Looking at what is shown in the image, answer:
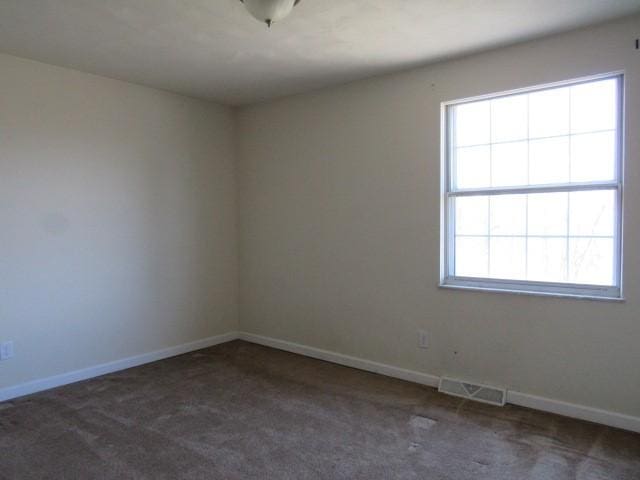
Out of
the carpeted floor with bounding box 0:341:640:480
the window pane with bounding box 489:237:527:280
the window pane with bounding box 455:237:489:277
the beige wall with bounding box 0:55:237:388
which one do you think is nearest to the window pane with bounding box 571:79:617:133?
the window pane with bounding box 489:237:527:280

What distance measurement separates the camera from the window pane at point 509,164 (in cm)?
325

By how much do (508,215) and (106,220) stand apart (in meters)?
3.25

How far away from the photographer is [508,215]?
3.32m

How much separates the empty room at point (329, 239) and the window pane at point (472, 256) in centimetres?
2

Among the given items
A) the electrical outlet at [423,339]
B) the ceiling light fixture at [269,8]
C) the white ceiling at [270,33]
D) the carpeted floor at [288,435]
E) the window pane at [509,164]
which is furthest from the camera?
the electrical outlet at [423,339]

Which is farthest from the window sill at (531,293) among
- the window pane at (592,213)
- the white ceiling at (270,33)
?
the white ceiling at (270,33)

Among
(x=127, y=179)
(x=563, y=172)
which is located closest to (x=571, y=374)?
(x=563, y=172)

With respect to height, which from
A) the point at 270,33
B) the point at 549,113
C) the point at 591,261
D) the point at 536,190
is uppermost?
the point at 270,33

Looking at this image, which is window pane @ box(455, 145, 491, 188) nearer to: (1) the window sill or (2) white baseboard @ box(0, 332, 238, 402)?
(1) the window sill

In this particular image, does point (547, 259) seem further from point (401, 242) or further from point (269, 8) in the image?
point (269, 8)

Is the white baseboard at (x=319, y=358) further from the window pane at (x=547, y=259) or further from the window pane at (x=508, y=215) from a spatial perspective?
the window pane at (x=508, y=215)

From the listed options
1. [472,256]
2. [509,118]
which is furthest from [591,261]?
[509,118]

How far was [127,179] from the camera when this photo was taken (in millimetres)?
4059

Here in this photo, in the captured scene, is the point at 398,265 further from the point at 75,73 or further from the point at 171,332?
the point at 75,73
